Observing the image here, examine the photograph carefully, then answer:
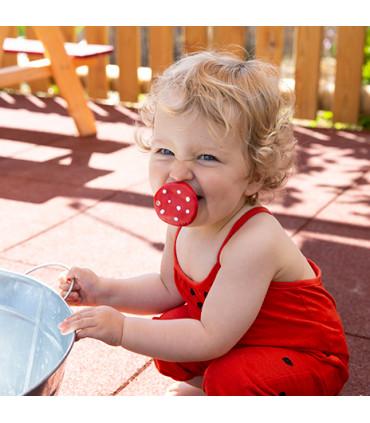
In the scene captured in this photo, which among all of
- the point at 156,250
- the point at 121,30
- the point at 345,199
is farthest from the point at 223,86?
the point at 121,30

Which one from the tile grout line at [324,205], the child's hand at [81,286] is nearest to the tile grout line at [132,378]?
the child's hand at [81,286]

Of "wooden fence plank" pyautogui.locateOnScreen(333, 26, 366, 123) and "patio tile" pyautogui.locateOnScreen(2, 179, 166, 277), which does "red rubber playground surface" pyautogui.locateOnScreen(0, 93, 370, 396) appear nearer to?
"patio tile" pyautogui.locateOnScreen(2, 179, 166, 277)

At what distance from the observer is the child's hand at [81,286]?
1.61m

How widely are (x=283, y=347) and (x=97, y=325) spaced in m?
0.41

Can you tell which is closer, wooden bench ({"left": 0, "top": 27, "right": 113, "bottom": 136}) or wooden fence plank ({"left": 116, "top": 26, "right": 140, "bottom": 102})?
wooden bench ({"left": 0, "top": 27, "right": 113, "bottom": 136})

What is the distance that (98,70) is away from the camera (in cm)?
527

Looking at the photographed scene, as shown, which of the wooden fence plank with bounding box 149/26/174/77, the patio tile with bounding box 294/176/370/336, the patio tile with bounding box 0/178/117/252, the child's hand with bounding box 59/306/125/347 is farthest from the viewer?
the wooden fence plank with bounding box 149/26/174/77

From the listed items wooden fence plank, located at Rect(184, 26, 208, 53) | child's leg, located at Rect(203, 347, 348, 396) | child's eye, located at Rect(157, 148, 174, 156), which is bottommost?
child's leg, located at Rect(203, 347, 348, 396)

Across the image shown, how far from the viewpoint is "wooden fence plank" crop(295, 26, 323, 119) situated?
4.56 metres

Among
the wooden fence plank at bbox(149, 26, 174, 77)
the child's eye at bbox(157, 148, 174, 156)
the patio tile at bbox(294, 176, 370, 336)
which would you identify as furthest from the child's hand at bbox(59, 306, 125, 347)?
the wooden fence plank at bbox(149, 26, 174, 77)

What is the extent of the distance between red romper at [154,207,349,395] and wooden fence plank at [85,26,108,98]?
150 inches

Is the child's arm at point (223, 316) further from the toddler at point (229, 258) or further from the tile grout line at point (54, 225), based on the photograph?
the tile grout line at point (54, 225)

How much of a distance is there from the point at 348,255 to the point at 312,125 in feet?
7.09

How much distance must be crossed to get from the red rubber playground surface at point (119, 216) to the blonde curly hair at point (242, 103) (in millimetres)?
632
